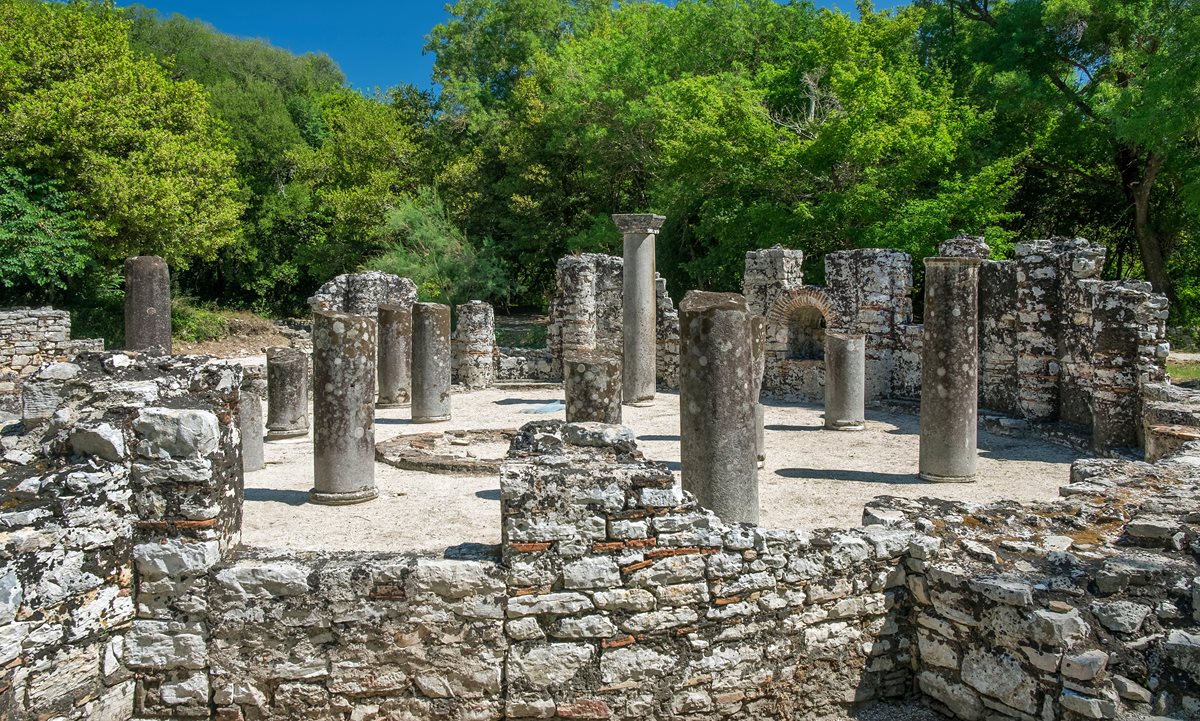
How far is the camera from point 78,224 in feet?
89.9

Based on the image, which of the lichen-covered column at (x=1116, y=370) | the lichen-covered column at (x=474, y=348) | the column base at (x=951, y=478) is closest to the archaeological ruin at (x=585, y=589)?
the column base at (x=951, y=478)

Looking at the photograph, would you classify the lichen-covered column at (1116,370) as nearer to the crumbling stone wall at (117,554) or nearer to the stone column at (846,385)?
the stone column at (846,385)

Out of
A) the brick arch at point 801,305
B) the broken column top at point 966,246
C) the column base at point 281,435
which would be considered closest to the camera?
the column base at point 281,435

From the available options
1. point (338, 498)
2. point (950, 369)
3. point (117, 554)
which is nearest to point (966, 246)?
point (950, 369)

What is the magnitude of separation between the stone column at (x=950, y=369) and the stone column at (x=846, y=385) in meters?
4.03

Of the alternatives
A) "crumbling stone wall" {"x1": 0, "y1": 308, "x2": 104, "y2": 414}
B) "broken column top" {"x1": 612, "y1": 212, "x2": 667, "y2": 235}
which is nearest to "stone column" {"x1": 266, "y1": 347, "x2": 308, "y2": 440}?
"broken column top" {"x1": 612, "y1": 212, "x2": 667, "y2": 235}

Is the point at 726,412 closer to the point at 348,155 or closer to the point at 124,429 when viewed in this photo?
the point at 124,429

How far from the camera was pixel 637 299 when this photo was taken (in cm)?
1739

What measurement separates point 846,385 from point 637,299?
4.47 m

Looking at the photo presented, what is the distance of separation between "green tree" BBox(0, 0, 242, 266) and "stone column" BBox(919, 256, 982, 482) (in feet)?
83.5

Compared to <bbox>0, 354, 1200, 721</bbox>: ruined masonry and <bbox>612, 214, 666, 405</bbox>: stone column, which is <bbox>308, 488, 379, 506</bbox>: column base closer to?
<bbox>0, 354, 1200, 721</bbox>: ruined masonry

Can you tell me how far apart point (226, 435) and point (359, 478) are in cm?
404

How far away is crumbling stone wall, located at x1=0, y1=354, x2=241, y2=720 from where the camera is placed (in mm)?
5047

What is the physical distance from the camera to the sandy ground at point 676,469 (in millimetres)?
8891
